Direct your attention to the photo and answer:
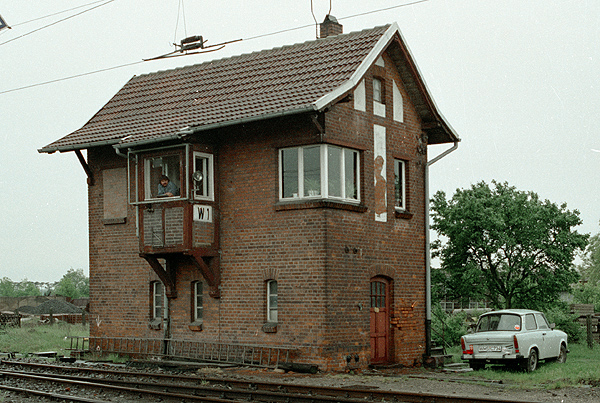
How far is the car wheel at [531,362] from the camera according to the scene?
1931 cm

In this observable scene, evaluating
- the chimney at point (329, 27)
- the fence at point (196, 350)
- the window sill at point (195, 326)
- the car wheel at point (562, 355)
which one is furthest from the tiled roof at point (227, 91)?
the car wheel at point (562, 355)

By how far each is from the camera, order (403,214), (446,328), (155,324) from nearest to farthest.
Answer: (403,214), (155,324), (446,328)

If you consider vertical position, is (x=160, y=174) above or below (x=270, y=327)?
above

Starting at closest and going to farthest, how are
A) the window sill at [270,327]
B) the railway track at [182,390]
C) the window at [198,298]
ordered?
the railway track at [182,390] → the window sill at [270,327] → the window at [198,298]

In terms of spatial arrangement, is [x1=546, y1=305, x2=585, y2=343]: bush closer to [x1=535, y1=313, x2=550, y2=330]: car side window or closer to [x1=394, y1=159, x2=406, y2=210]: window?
[x1=535, y1=313, x2=550, y2=330]: car side window

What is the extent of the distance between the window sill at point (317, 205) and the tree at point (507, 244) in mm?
9250

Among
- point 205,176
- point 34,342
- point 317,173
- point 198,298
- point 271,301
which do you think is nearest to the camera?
point 317,173

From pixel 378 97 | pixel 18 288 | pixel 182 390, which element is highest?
pixel 378 97

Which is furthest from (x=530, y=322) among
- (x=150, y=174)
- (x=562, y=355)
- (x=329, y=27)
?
(x=150, y=174)

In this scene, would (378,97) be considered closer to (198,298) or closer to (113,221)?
(198,298)

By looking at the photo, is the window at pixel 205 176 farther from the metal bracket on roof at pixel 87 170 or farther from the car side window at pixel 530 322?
the car side window at pixel 530 322

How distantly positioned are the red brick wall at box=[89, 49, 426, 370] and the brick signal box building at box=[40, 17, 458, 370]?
0.13ft

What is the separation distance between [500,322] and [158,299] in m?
9.08

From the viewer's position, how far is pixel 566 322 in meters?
30.9
